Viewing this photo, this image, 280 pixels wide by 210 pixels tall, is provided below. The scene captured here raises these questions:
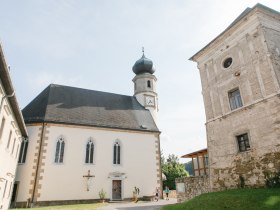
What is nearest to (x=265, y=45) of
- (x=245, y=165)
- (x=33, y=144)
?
(x=245, y=165)

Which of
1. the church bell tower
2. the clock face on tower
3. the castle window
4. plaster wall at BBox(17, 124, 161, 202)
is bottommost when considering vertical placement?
plaster wall at BBox(17, 124, 161, 202)

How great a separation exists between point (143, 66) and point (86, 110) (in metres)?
12.3

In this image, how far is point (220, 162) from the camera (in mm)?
15109

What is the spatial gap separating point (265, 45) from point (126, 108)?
17.2m

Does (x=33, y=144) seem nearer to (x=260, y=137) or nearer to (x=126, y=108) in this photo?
(x=126, y=108)

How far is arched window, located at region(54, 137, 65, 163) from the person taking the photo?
66.2 feet

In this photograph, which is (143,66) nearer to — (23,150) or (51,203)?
(23,150)

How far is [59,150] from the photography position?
806 inches

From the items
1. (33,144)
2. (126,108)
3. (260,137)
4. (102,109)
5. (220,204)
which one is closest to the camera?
(220,204)

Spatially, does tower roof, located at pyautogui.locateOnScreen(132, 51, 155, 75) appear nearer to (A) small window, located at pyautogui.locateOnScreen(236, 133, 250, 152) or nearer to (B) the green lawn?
(A) small window, located at pyautogui.locateOnScreen(236, 133, 250, 152)

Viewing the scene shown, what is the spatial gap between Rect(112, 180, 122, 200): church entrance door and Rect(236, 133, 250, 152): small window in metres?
12.3


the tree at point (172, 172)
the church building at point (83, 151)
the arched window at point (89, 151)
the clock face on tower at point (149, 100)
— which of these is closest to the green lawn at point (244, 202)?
the church building at point (83, 151)

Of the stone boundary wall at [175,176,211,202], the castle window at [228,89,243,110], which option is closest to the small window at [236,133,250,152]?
the castle window at [228,89,243,110]

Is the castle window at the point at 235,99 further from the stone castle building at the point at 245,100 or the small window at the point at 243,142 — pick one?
the small window at the point at 243,142
